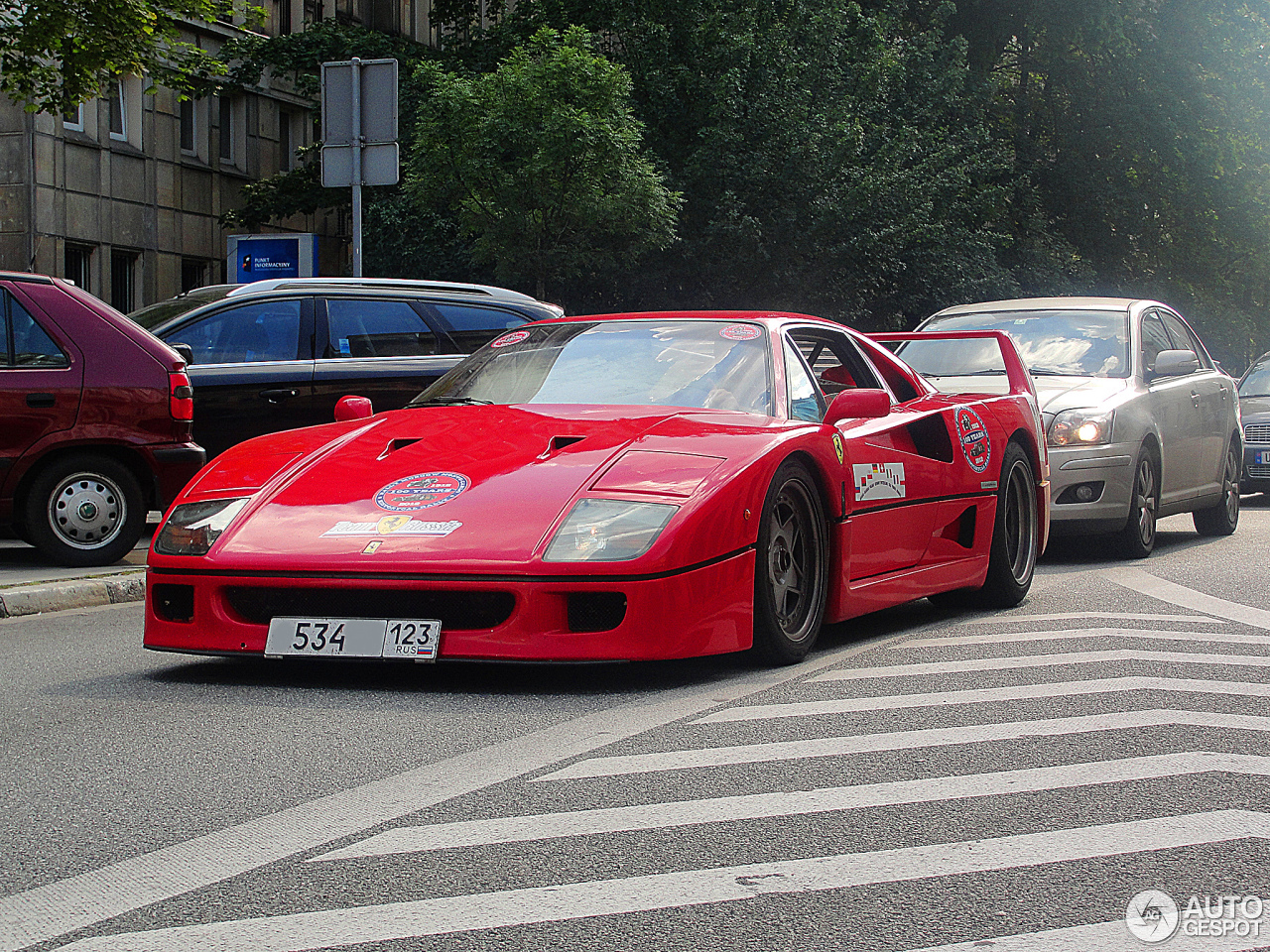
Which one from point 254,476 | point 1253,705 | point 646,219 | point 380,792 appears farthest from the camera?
point 646,219

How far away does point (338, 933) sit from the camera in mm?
3035

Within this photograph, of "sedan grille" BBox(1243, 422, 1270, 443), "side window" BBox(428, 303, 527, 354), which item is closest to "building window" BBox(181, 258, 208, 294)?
"sedan grille" BBox(1243, 422, 1270, 443)

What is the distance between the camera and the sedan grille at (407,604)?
5.37 m

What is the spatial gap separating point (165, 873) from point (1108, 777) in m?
2.29

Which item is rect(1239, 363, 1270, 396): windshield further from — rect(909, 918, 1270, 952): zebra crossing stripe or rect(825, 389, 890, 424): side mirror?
rect(909, 918, 1270, 952): zebra crossing stripe

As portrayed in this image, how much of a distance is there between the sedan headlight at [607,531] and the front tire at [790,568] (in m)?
0.51

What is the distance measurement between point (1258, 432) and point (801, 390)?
1239 cm

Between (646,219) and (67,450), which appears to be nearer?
(67,450)

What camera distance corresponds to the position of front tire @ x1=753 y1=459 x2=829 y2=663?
19.2 feet

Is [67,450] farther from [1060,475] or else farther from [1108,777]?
[1108,777]

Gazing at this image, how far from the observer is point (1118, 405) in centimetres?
1100

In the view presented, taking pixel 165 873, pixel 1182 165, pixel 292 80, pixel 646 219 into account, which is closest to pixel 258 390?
pixel 165 873

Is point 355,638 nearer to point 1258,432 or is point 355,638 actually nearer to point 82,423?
point 82,423

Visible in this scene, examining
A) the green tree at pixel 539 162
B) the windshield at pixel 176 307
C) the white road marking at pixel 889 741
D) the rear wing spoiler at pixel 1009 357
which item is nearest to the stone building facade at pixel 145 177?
the green tree at pixel 539 162
